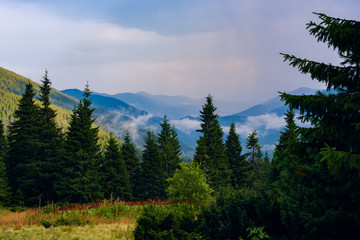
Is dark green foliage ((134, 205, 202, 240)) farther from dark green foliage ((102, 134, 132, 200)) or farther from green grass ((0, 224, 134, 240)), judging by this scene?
dark green foliage ((102, 134, 132, 200))

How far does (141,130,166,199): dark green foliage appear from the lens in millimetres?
48781

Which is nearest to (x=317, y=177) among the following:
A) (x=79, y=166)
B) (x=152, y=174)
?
(x=79, y=166)

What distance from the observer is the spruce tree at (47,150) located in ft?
118

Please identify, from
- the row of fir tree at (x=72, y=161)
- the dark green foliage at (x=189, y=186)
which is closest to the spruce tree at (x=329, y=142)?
the dark green foliage at (x=189, y=186)

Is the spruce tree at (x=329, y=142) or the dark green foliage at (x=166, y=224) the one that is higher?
the spruce tree at (x=329, y=142)

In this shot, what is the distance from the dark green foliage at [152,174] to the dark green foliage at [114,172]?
4967mm

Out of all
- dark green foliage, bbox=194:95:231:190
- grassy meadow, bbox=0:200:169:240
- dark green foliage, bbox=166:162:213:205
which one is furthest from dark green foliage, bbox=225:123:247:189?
grassy meadow, bbox=0:200:169:240

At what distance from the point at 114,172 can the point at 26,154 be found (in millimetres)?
13470

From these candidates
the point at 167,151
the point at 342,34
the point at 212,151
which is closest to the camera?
the point at 342,34

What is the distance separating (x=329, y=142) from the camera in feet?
21.6

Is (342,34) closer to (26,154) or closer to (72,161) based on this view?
(72,161)

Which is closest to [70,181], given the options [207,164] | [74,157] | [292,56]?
[74,157]

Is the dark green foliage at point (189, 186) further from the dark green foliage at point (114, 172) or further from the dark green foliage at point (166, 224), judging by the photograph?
the dark green foliage at point (114, 172)

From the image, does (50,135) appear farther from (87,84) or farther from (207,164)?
(207,164)
